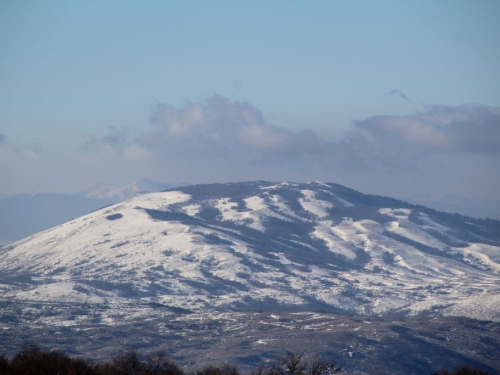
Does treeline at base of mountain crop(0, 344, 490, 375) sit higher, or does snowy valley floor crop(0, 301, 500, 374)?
treeline at base of mountain crop(0, 344, 490, 375)

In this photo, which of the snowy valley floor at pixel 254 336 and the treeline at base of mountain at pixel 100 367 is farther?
the snowy valley floor at pixel 254 336

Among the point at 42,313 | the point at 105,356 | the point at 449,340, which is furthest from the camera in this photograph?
the point at 42,313

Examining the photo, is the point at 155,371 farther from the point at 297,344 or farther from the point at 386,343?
the point at 386,343

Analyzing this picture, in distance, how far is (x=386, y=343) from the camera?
516 ft

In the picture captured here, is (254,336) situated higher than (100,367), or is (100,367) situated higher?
(100,367)

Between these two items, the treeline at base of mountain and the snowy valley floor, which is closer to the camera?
the treeline at base of mountain

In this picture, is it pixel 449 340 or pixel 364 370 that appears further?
pixel 449 340

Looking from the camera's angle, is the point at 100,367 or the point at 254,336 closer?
the point at 100,367

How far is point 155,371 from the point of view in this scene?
74438 mm

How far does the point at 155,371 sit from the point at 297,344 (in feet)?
268

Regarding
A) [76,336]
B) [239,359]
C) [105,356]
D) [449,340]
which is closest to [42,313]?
[76,336]

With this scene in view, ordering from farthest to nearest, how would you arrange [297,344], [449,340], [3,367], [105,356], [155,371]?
[449,340]
[297,344]
[105,356]
[155,371]
[3,367]

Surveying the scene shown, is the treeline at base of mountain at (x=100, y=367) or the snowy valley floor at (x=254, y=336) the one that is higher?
the treeline at base of mountain at (x=100, y=367)

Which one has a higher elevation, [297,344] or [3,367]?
[3,367]
